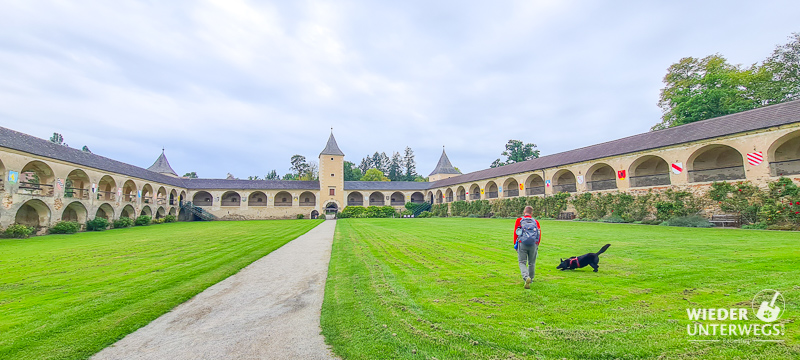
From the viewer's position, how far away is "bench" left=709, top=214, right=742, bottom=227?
13.6 metres

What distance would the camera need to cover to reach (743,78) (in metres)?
24.5

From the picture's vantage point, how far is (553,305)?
3.76 metres

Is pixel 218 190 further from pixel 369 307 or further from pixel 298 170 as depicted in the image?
pixel 369 307

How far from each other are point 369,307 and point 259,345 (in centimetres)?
136

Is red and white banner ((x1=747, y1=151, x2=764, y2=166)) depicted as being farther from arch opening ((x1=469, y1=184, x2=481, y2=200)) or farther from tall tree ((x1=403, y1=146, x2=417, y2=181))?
tall tree ((x1=403, y1=146, x2=417, y2=181))

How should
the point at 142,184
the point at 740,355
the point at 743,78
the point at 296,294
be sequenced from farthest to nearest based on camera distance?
the point at 142,184 < the point at 743,78 < the point at 296,294 < the point at 740,355

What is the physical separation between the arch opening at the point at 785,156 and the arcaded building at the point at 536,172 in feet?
0.12

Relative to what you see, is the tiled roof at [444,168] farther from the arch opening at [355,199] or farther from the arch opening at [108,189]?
the arch opening at [108,189]

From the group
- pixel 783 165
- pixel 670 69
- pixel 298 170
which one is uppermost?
pixel 670 69

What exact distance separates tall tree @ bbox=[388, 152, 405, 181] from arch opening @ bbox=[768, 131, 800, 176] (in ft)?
214

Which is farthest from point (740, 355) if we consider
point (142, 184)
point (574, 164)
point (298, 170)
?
point (298, 170)

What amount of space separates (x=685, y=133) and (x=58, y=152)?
38309mm

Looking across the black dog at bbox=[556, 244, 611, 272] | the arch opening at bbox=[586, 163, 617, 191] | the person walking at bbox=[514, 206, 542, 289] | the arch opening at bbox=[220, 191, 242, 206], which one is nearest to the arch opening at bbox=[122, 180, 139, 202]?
the arch opening at bbox=[220, 191, 242, 206]

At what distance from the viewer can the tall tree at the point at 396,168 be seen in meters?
77.8
